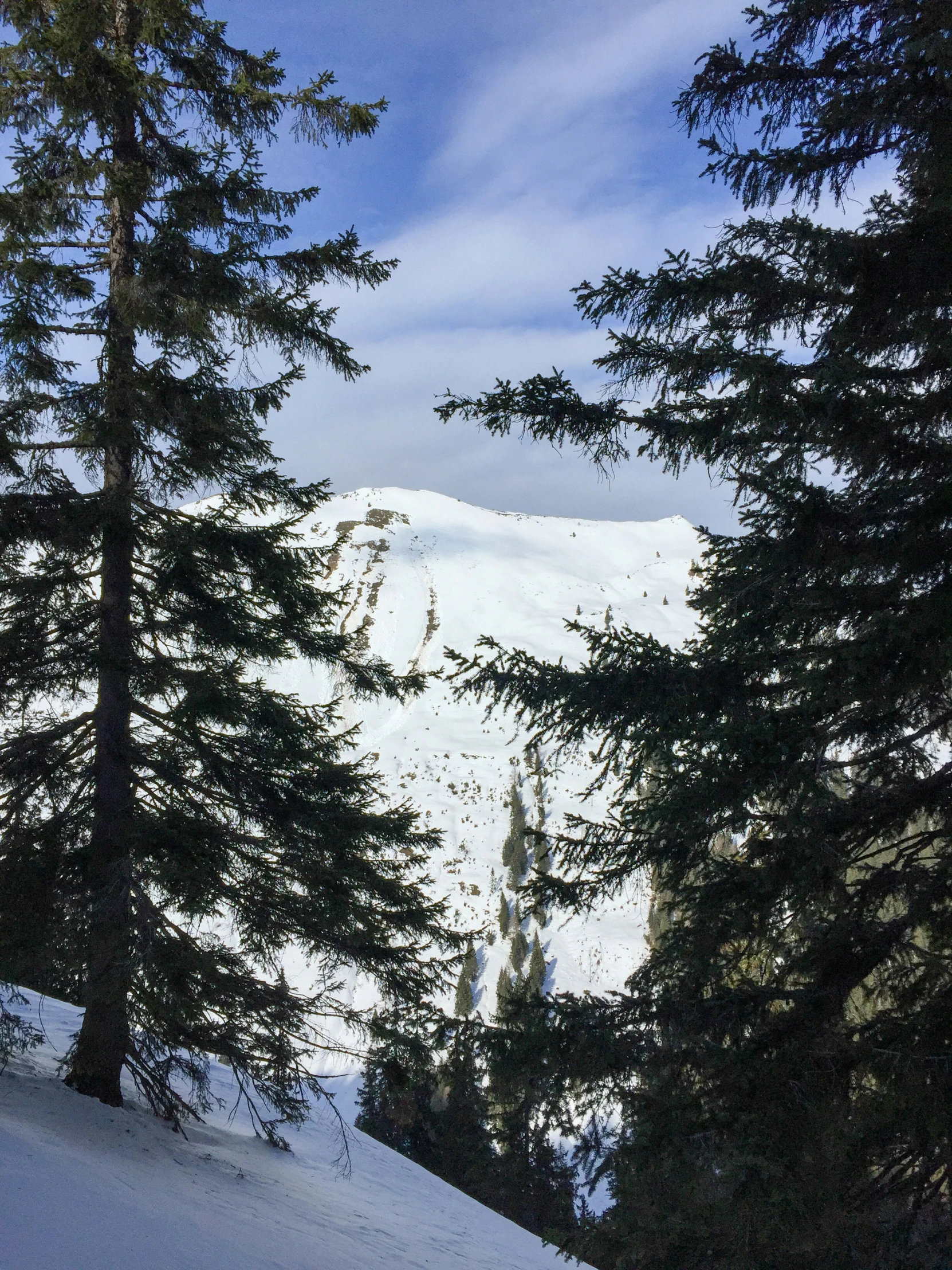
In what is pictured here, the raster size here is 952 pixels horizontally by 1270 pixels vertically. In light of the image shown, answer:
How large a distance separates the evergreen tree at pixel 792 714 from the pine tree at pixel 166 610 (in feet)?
11.7

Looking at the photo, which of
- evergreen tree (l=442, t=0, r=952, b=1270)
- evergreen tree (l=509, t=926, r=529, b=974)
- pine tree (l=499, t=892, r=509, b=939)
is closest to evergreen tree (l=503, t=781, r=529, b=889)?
pine tree (l=499, t=892, r=509, b=939)

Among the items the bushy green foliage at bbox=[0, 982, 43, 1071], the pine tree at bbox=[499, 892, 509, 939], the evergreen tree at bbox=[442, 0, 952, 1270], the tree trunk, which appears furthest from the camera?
the pine tree at bbox=[499, 892, 509, 939]

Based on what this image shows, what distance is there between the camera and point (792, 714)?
181 inches

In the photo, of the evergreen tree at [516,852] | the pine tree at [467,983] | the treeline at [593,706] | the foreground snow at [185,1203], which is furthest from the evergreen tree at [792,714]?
the evergreen tree at [516,852]

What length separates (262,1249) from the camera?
20.6ft

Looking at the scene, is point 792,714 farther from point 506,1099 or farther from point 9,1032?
point 9,1032

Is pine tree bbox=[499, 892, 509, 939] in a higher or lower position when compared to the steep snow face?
lower

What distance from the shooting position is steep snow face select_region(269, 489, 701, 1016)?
54375 millimetres

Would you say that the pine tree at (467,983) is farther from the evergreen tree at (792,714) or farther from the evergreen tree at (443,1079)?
the evergreen tree at (792,714)

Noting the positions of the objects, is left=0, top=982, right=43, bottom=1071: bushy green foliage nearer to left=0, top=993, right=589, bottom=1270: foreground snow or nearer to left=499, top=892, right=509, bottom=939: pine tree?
left=0, top=993, right=589, bottom=1270: foreground snow

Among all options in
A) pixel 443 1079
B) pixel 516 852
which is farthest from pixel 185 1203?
pixel 516 852

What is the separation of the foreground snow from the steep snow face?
3.06 meters

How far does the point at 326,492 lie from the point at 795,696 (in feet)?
18.2

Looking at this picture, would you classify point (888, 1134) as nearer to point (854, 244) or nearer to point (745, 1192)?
point (745, 1192)
